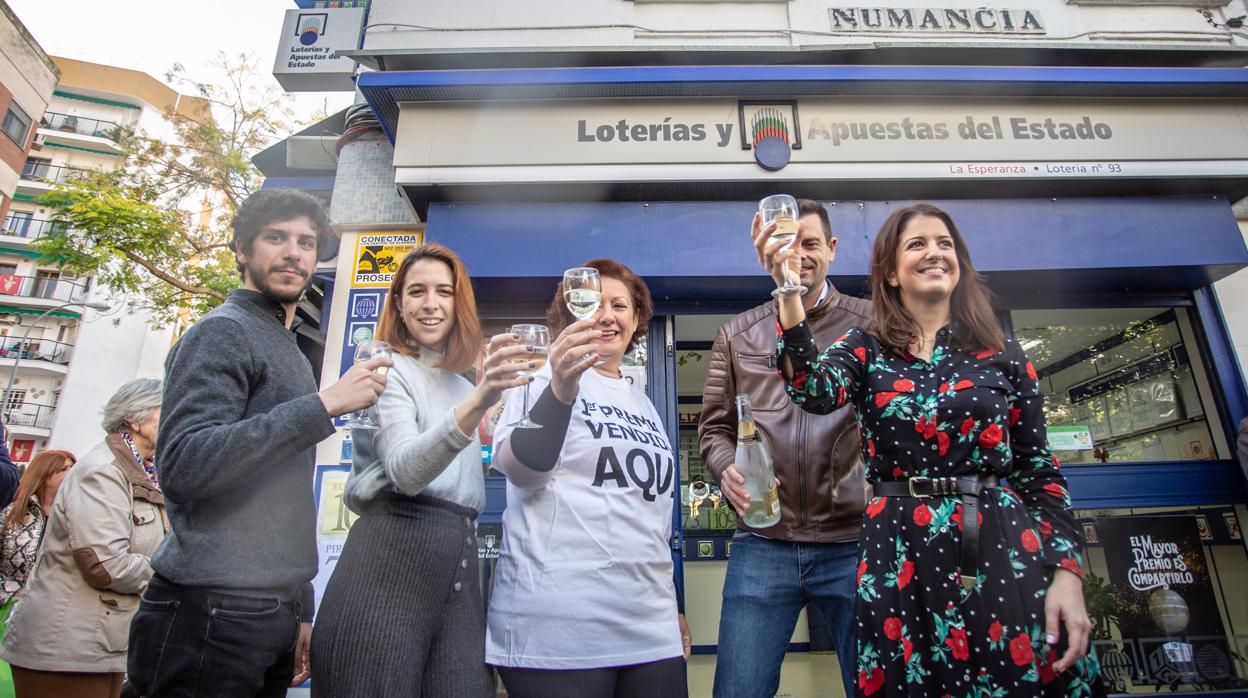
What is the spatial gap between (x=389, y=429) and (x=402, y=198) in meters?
3.52

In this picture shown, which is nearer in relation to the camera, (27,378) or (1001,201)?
(1001,201)

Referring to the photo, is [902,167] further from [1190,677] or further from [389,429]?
[389,429]

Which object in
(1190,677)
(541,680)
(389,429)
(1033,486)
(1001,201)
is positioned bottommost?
(1190,677)

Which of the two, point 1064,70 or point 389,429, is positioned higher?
point 1064,70

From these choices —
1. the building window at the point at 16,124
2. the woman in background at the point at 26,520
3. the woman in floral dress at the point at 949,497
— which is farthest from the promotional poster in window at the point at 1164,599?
the building window at the point at 16,124

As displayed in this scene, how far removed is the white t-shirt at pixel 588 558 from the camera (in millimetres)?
1602

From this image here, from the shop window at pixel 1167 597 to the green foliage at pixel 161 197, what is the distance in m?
11.0

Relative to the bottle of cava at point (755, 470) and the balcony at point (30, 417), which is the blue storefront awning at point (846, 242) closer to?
the bottle of cava at point (755, 470)

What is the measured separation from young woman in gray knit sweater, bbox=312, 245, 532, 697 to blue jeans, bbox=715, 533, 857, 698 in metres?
0.95

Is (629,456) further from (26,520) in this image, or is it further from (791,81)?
(26,520)

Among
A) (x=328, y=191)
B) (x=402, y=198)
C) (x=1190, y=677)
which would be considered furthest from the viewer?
(x=328, y=191)

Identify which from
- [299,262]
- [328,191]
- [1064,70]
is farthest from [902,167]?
[328,191]

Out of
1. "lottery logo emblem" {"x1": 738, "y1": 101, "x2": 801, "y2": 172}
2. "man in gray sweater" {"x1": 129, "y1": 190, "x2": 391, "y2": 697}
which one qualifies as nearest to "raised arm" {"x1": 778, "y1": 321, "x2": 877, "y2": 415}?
"man in gray sweater" {"x1": 129, "y1": 190, "x2": 391, "y2": 697}

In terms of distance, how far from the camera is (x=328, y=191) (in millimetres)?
5414
